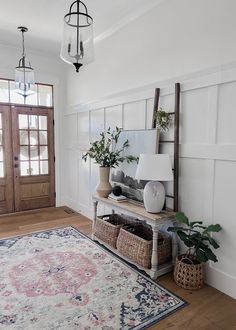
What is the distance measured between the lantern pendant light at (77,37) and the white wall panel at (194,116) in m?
1.12

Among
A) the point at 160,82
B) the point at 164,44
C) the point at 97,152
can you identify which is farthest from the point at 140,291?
the point at 164,44

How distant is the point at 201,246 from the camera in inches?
90.8

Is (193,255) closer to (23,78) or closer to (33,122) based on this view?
(23,78)

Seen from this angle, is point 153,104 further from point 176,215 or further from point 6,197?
point 6,197

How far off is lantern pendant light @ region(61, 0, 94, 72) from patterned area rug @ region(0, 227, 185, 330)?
6.83 feet

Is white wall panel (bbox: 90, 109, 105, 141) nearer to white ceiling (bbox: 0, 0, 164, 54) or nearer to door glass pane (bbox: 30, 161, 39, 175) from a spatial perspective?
white ceiling (bbox: 0, 0, 164, 54)

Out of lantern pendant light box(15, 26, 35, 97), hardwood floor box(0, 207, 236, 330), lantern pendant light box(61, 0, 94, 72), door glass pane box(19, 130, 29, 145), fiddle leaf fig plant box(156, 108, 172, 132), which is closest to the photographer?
hardwood floor box(0, 207, 236, 330)

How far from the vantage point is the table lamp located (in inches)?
97.5

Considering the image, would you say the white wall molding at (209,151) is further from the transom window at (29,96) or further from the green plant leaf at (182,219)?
the transom window at (29,96)

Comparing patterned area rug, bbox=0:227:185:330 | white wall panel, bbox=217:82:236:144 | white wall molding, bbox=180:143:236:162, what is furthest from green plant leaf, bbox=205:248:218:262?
white wall panel, bbox=217:82:236:144

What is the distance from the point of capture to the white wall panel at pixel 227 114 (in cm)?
220

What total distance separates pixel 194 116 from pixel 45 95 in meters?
3.53

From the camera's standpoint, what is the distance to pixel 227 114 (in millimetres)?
2240

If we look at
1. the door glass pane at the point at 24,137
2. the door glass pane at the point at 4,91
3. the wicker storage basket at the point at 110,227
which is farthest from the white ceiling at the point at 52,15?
the wicker storage basket at the point at 110,227
